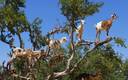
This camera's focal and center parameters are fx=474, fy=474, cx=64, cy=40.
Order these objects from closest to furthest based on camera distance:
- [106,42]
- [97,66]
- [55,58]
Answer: [106,42]
[55,58]
[97,66]

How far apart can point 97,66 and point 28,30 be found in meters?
6.15

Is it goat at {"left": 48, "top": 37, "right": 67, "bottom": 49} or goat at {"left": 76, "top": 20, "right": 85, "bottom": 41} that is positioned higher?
goat at {"left": 76, "top": 20, "right": 85, "bottom": 41}

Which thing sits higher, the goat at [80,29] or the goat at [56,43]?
the goat at [80,29]

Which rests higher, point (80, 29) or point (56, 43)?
point (80, 29)

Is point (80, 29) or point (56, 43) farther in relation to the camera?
point (56, 43)

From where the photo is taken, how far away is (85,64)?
35.8 meters

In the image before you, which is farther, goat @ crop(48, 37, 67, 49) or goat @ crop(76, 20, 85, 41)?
goat @ crop(48, 37, 67, 49)

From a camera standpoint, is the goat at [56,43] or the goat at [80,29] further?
the goat at [56,43]

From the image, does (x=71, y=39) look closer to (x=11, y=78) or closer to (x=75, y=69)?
(x=75, y=69)

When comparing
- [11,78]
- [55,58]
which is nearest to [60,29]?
[55,58]

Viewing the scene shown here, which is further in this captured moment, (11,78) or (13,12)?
(13,12)

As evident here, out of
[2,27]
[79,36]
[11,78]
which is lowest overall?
[11,78]

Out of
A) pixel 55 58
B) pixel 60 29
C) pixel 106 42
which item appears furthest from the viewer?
pixel 60 29

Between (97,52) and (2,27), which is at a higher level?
(2,27)
